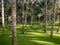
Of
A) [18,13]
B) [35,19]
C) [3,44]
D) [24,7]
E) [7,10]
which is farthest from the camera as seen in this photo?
[35,19]

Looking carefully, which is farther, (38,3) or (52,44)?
(38,3)

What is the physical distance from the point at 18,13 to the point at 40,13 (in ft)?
40.5

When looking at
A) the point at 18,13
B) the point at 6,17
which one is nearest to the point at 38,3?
the point at 18,13

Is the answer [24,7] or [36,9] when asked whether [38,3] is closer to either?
[36,9]

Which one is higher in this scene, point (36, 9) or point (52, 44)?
point (36, 9)

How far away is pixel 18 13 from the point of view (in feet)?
269

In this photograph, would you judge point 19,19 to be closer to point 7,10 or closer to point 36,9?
point 36,9

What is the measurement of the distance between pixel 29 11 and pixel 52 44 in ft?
166

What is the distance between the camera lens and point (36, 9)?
3538 inches

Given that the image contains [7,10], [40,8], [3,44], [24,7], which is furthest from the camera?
[40,8]

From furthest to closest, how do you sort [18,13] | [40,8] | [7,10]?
[40,8] < [18,13] < [7,10]

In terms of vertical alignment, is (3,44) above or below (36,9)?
below

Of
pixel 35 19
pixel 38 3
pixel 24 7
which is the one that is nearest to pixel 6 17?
pixel 38 3

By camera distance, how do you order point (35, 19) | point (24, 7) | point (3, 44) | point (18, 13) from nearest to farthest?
point (3, 44)
point (24, 7)
point (18, 13)
point (35, 19)
